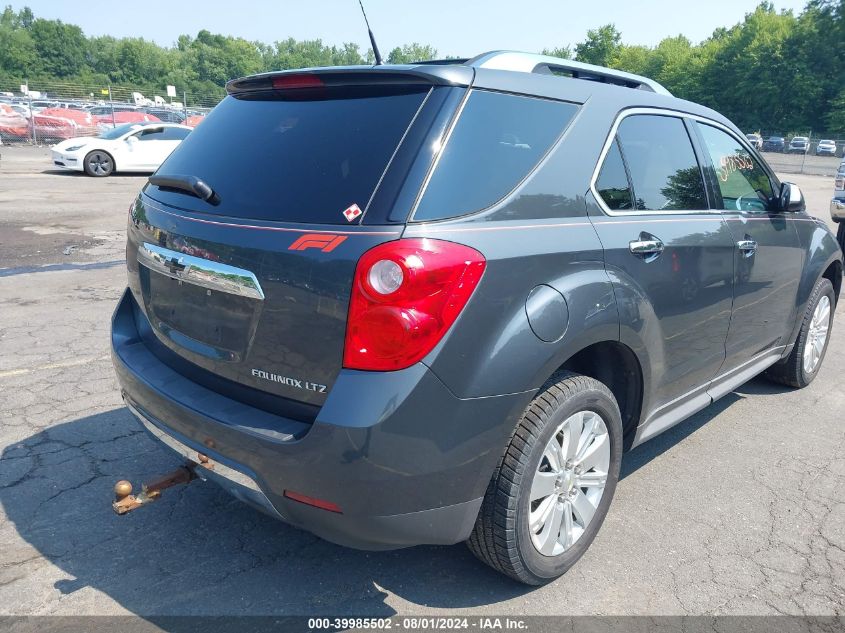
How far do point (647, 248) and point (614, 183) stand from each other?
0.31 metres

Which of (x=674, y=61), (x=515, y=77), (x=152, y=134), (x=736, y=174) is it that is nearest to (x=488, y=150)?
(x=515, y=77)

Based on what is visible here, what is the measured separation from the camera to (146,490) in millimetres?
2514

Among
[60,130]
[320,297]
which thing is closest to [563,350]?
[320,297]

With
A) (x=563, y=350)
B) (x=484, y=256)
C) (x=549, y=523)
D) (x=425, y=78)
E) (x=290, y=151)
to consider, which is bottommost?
(x=549, y=523)

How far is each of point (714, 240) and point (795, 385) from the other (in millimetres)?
2183

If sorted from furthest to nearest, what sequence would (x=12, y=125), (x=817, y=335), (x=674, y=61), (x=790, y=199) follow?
(x=674, y=61)
(x=12, y=125)
(x=817, y=335)
(x=790, y=199)

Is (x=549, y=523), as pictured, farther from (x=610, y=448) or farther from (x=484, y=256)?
(x=484, y=256)

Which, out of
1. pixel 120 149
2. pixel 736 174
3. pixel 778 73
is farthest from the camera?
pixel 778 73

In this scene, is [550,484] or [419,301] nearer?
[419,301]

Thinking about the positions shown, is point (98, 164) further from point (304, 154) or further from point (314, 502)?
point (314, 502)

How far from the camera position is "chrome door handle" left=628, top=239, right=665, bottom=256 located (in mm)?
2799

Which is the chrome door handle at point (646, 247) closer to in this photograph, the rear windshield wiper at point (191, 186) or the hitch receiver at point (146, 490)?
the rear windshield wiper at point (191, 186)

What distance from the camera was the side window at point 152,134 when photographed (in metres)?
18.0

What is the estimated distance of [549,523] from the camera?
8.55ft
